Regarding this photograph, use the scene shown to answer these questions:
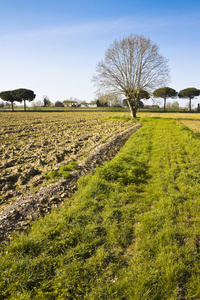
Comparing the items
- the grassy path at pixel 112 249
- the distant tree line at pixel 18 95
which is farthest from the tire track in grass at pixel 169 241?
the distant tree line at pixel 18 95

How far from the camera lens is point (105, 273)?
3166 millimetres

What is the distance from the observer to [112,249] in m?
3.72

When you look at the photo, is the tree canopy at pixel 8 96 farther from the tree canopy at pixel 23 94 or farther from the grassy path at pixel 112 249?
the grassy path at pixel 112 249

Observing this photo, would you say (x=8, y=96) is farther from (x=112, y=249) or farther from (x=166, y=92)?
(x=112, y=249)

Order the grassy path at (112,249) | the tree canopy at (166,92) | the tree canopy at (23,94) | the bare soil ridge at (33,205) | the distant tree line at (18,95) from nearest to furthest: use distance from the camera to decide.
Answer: the grassy path at (112,249) < the bare soil ridge at (33,205) < the tree canopy at (23,94) < the distant tree line at (18,95) < the tree canopy at (166,92)

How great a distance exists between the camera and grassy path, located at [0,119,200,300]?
9.51ft

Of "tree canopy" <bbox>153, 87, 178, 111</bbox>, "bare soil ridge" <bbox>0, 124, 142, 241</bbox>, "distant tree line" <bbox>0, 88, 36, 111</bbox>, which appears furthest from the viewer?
"tree canopy" <bbox>153, 87, 178, 111</bbox>

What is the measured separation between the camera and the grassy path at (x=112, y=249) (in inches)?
Result: 114

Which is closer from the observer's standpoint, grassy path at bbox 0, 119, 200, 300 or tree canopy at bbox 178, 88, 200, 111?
grassy path at bbox 0, 119, 200, 300

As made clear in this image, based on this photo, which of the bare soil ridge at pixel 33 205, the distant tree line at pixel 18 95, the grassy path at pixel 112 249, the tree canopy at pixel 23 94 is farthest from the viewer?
the distant tree line at pixel 18 95

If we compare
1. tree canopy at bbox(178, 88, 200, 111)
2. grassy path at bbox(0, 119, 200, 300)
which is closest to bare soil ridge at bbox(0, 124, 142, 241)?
grassy path at bbox(0, 119, 200, 300)

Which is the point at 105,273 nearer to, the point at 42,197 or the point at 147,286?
the point at 147,286

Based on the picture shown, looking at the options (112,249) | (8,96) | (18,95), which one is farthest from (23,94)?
(112,249)

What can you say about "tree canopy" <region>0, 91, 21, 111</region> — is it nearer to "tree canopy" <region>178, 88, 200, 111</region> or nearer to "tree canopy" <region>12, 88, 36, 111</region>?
"tree canopy" <region>12, 88, 36, 111</region>
